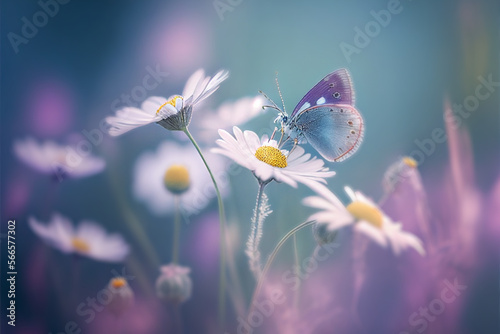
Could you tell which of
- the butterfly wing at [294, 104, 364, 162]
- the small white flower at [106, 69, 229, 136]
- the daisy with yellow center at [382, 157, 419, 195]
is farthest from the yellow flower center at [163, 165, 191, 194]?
the daisy with yellow center at [382, 157, 419, 195]

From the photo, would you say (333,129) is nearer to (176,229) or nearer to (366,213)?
(366,213)

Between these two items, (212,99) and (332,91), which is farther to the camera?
(212,99)

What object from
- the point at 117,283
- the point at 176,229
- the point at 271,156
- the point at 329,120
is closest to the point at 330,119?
the point at 329,120

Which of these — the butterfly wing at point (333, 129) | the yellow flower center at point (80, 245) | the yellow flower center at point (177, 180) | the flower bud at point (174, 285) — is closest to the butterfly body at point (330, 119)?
the butterfly wing at point (333, 129)

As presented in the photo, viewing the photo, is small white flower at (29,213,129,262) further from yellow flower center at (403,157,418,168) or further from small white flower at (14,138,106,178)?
yellow flower center at (403,157,418,168)

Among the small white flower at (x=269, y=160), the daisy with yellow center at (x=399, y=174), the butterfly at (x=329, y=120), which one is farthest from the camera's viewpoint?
the daisy with yellow center at (x=399, y=174)

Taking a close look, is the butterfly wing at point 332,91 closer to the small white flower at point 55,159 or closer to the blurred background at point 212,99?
the blurred background at point 212,99
